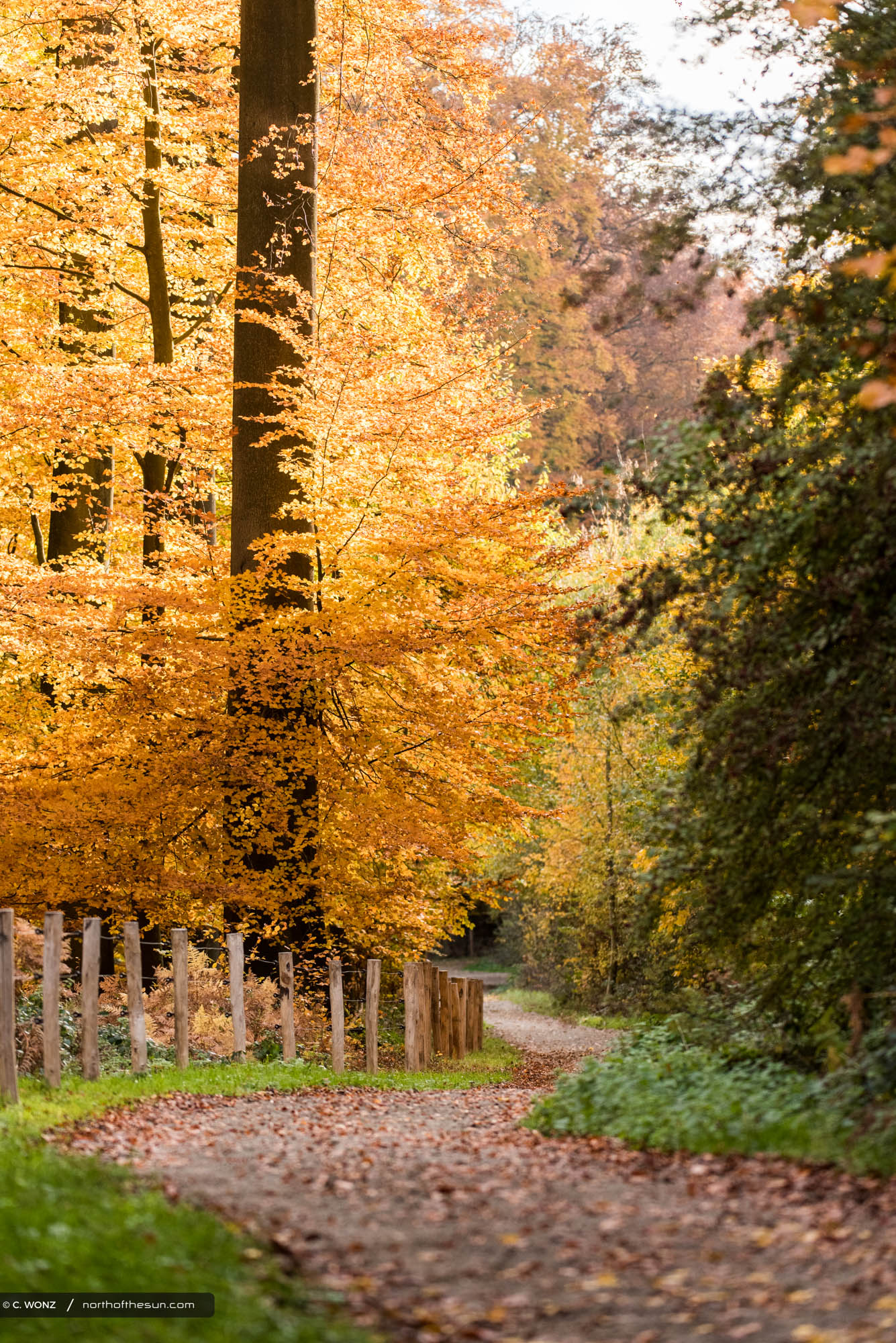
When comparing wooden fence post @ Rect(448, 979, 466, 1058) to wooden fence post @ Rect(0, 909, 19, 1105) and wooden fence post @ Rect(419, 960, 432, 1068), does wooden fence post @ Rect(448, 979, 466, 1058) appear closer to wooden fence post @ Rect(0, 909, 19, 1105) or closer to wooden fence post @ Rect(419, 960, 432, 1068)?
wooden fence post @ Rect(419, 960, 432, 1068)

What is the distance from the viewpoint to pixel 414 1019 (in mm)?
13562

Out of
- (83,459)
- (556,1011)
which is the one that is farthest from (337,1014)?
(556,1011)

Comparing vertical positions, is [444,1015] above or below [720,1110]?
below

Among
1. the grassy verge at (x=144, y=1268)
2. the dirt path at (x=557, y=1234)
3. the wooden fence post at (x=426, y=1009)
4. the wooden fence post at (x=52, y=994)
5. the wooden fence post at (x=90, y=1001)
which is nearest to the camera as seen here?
the grassy verge at (x=144, y=1268)

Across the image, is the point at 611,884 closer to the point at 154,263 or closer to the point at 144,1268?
the point at 154,263

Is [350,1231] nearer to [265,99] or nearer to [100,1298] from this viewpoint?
[100,1298]

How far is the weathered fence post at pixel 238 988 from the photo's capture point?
11133mm

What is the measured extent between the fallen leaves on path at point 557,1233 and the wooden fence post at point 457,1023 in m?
10.4

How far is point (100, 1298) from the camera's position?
3.97 meters

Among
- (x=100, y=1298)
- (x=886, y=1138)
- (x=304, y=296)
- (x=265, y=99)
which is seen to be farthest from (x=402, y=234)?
(x=100, y=1298)

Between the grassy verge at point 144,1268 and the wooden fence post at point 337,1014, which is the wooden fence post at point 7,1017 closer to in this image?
the grassy verge at point 144,1268

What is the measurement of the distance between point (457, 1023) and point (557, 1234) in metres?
13.0

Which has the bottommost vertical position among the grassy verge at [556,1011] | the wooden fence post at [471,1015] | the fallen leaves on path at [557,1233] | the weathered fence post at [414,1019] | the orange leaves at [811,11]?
the grassy verge at [556,1011]

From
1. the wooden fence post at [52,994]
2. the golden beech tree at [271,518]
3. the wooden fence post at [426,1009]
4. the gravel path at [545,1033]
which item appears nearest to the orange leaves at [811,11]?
the wooden fence post at [52,994]
